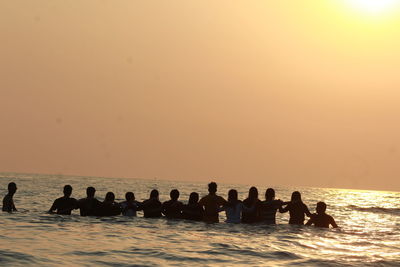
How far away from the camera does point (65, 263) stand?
39.1 ft

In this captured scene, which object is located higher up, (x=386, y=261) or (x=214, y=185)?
(x=214, y=185)

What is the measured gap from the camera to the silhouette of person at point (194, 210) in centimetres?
2100

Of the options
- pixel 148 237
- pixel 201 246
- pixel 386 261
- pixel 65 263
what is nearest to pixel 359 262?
pixel 386 261

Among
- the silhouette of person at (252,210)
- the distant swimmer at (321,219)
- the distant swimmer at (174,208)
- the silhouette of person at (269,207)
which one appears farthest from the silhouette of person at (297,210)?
the distant swimmer at (174,208)

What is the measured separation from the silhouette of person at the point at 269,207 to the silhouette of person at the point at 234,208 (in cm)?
39

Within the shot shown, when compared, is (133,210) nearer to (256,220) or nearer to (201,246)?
(256,220)

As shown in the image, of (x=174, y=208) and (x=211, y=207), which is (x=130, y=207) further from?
(x=211, y=207)

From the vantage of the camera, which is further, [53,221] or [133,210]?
[133,210]

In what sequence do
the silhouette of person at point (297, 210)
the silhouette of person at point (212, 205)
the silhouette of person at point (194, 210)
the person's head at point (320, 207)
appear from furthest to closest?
the person's head at point (320, 207)
the silhouette of person at point (297, 210)
the silhouette of person at point (194, 210)
the silhouette of person at point (212, 205)

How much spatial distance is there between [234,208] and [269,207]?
1.23 meters

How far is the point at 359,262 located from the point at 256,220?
282 inches

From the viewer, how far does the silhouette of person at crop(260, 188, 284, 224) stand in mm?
20594

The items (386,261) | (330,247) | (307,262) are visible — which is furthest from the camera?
(330,247)

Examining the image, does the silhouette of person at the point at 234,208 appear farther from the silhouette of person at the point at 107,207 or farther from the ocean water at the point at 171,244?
the silhouette of person at the point at 107,207
